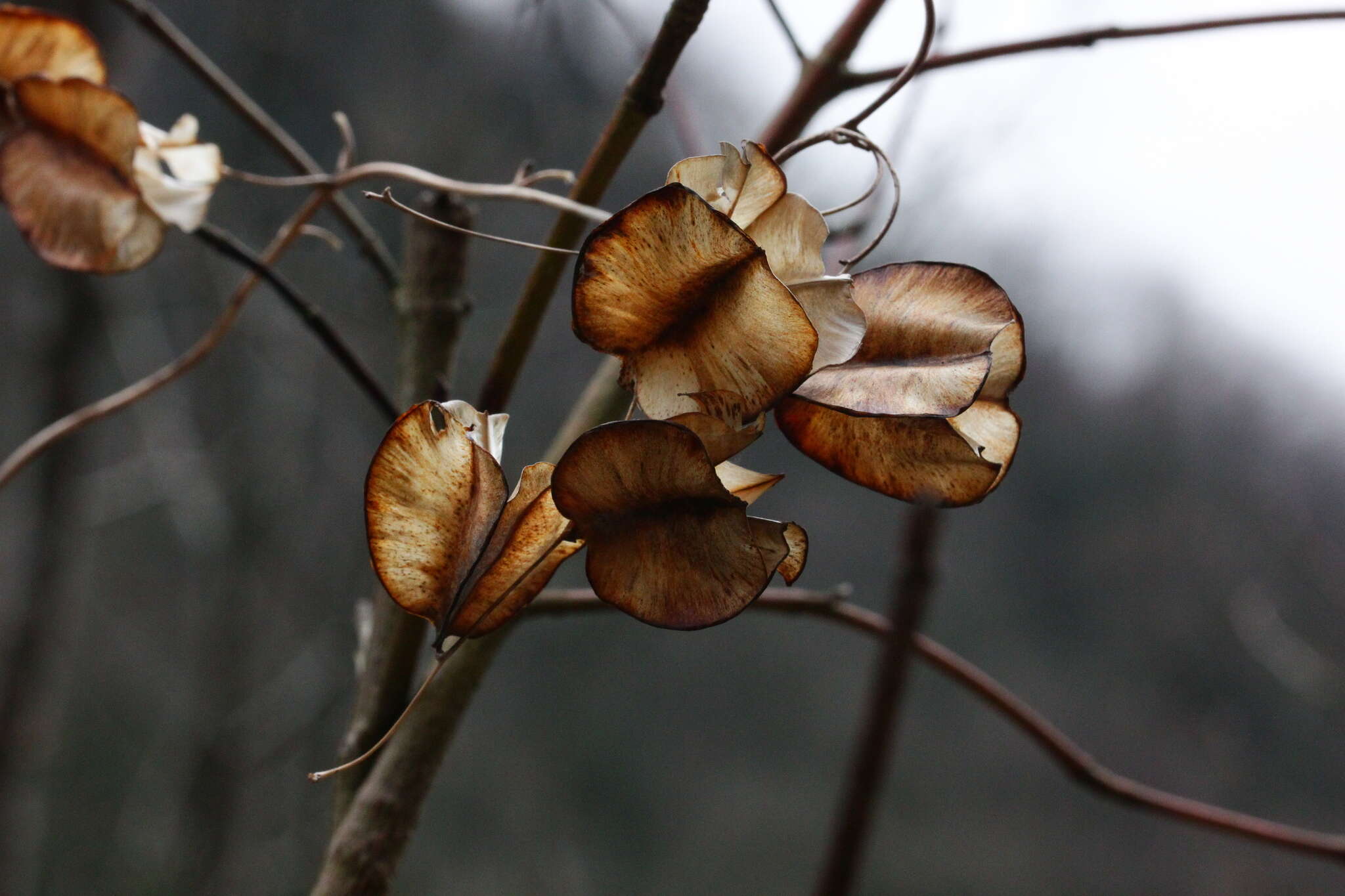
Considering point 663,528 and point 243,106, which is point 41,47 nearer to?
point 243,106

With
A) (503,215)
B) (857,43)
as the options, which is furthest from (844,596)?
(503,215)

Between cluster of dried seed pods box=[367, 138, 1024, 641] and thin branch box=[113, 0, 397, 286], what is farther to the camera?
thin branch box=[113, 0, 397, 286]

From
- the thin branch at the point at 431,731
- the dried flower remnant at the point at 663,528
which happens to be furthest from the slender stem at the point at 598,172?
the dried flower remnant at the point at 663,528

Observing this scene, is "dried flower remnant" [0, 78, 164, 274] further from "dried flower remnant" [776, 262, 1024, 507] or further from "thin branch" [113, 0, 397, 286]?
"dried flower remnant" [776, 262, 1024, 507]

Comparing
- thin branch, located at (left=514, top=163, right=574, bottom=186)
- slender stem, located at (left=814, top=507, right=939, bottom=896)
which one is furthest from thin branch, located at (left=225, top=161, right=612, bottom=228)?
slender stem, located at (left=814, top=507, right=939, bottom=896)

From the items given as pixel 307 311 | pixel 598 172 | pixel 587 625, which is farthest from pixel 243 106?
pixel 587 625

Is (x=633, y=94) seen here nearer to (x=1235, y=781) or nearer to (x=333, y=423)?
(x=333, y=423)
